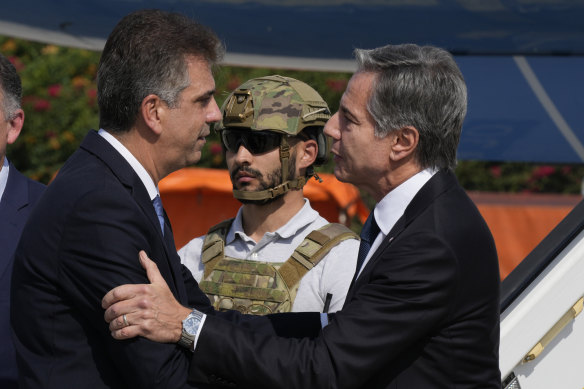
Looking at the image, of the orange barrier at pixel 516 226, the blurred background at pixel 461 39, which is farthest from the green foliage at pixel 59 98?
the blurred background at pixel 461 39

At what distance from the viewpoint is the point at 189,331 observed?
219 cm

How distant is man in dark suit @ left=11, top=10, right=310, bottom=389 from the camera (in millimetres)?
2119

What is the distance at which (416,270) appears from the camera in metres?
2.09

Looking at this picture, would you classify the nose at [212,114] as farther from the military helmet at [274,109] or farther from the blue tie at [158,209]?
the military helmet at [274,109]

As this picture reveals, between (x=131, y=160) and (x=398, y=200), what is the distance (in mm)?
849

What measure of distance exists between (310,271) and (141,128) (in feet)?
3.65

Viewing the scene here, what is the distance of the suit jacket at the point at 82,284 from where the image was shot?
2.11 meters

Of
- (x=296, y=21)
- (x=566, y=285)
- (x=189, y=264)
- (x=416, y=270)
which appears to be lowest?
(x=189, y=264)

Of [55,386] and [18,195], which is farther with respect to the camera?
[18,195]

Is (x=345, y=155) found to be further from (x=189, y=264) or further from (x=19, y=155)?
(x=19, y=155)

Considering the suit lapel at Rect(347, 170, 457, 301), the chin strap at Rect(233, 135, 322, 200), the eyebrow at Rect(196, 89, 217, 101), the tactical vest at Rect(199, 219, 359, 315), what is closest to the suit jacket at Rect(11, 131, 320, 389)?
the eyebrow at Rect(196, 89, 217, 101)

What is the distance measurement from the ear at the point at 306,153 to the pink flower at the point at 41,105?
29.4 ft

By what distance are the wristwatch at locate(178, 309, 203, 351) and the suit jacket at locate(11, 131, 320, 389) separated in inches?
→ 1.3

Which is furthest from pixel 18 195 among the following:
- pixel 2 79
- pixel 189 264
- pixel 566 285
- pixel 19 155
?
pixel 19 155
